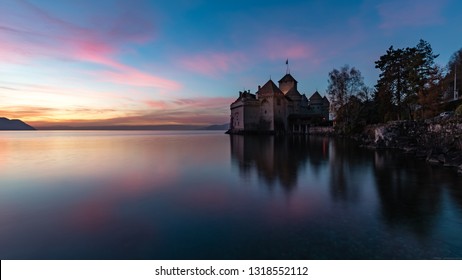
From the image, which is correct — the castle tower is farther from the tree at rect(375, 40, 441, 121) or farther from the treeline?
the tree at rect(375, 40, 441, 121)

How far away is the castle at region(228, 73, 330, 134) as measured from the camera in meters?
62.2

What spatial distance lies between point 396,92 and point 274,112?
30639mm

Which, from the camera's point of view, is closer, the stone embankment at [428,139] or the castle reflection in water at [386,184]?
the castle reflection in water at [386,184]

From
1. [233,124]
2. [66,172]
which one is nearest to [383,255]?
[66,172]

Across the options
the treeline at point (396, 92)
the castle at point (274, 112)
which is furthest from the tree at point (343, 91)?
the castle at point (274, 112)

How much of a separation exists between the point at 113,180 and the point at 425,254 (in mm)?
12436

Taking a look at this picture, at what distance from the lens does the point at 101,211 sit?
26.6ft

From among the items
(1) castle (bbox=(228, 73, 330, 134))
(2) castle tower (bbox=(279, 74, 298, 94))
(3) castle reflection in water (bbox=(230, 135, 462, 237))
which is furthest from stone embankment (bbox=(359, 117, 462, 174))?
(2) castle tower (bbox=(279, 74, 298, 94))

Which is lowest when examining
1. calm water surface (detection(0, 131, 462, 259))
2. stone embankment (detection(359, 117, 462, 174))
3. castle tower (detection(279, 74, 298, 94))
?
calm water surface (detection(0, 131, 462, 259))

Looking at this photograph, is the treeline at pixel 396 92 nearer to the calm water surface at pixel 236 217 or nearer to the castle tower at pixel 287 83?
the calm water surface at pixel 236 217

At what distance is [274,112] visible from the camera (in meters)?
61.8

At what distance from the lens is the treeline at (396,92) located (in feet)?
89.3

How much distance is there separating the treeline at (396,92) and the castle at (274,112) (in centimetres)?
1747

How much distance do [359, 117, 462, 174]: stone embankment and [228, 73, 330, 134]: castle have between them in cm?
3465
